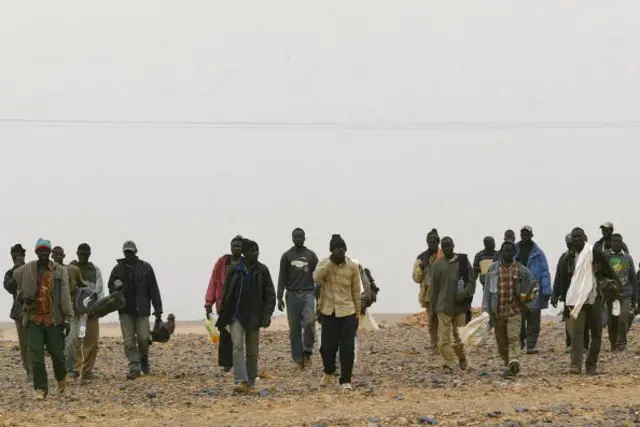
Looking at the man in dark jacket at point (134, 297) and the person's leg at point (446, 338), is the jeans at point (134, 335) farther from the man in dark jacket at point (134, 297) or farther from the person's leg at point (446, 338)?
the person's leg at point (446, 338)

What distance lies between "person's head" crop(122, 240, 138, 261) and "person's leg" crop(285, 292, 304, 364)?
7.89 feet

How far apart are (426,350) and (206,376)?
5406 mm

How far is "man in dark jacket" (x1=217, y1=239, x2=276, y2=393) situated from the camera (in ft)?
55.9

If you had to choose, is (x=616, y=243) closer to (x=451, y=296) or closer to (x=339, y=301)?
(x=451, y=296)

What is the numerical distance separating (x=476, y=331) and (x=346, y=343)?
97.8 inches

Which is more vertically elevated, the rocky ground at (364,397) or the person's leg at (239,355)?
the person's leg at (239,355)

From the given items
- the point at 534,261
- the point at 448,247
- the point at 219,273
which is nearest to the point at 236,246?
the point at 219,273

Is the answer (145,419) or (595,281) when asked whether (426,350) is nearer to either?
(595,281)

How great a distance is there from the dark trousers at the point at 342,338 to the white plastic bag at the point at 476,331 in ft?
7.45

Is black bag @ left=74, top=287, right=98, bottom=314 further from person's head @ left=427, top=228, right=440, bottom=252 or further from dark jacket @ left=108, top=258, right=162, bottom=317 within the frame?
person's head @ left=427, top=228, right=440, bottom=252

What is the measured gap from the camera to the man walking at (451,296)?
63.6 feet

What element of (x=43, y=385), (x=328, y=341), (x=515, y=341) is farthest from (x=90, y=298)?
(x=515, y=341)

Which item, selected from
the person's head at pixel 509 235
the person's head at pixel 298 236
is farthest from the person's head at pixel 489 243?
the person's head at pixel 298 236

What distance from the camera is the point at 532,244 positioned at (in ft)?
73.4
